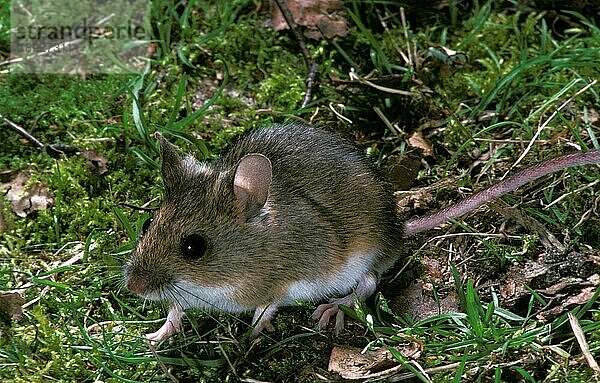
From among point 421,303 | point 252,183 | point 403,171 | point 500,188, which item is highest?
point 252,183

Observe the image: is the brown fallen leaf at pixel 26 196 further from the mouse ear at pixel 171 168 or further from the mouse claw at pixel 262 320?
the mouse claw at pixel 262 320

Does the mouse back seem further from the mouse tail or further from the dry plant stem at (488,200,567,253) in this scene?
the dry plant stem at (488,200,567,253)

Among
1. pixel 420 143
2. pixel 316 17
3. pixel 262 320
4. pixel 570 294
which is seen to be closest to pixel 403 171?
pixel 420 143

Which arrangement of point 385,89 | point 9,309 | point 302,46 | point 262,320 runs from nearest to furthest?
1. point 262,320
2. point 9,309
3. point 385,89
4. point 302,46

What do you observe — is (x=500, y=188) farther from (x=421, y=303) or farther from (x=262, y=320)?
(x=262, y=320)

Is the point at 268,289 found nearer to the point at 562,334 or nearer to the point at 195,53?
the point at 562,334

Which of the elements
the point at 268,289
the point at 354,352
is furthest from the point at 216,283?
the point at 354,352
